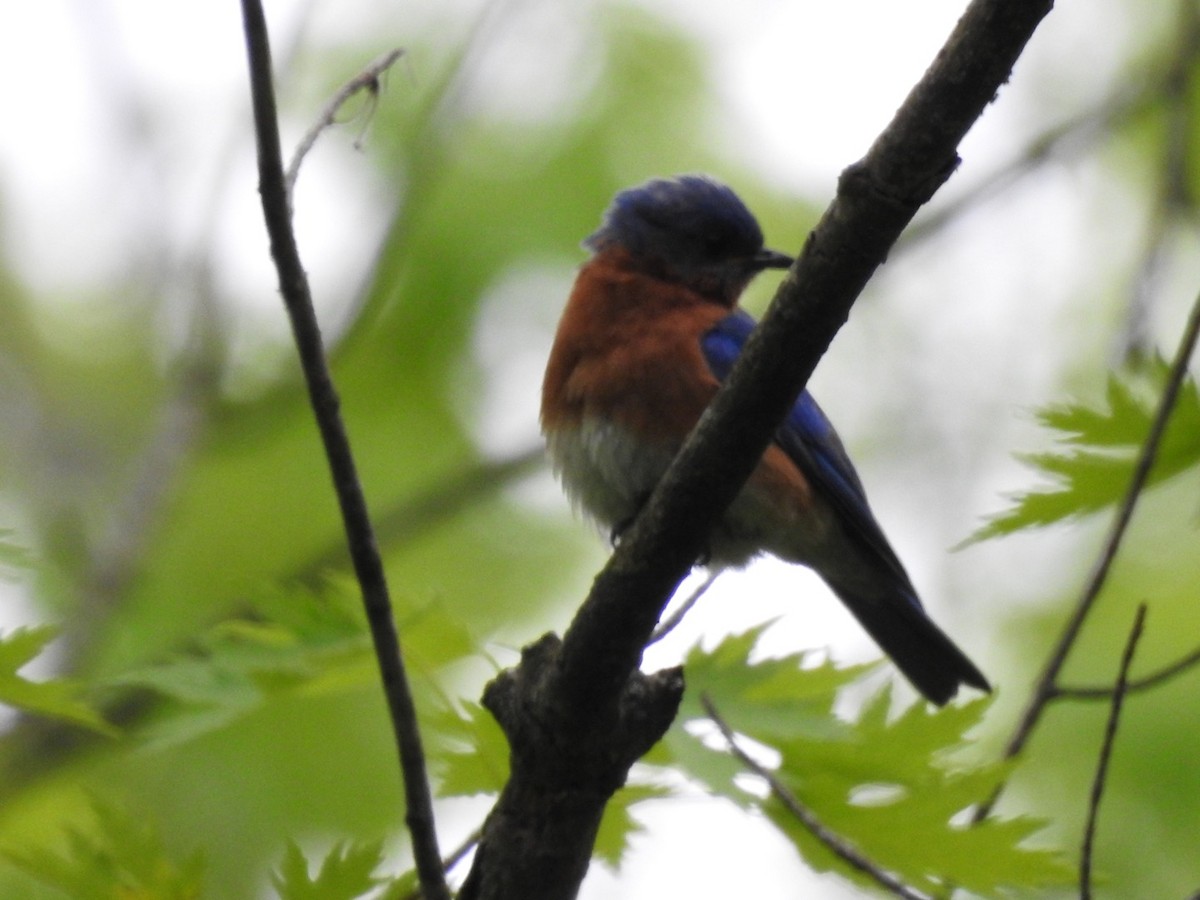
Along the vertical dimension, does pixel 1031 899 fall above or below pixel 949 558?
below

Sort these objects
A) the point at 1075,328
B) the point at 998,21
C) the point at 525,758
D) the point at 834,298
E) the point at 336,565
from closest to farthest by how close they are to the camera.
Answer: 1. the point at 998,21
2. the point at 834,298
3. the point at 525,758
4. the point at 336,565
5. the point at 1075,328

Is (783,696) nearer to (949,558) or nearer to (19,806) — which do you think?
(19,806)

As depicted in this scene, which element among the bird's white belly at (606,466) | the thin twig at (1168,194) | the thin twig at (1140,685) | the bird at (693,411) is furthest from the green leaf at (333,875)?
the thin twig at (1168,194)

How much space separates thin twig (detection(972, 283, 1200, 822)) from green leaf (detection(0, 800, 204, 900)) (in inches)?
71.4

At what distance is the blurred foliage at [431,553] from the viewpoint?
130 inches

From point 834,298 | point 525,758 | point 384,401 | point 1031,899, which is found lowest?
point 1031,899

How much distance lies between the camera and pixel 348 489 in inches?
115

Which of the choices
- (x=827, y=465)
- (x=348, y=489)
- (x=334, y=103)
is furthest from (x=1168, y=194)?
(x=348, y=489)

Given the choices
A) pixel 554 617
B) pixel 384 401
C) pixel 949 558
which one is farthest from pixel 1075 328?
pixel 384 401

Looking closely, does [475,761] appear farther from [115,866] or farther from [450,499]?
[450,499]

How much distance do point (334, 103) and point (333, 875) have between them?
1713 millimetres

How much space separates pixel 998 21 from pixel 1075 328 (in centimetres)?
585

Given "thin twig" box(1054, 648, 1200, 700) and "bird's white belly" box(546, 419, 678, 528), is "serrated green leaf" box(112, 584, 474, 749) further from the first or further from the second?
"bird's white belly" box(546, 419, 678, 528)

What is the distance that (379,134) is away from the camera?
7797 mm
